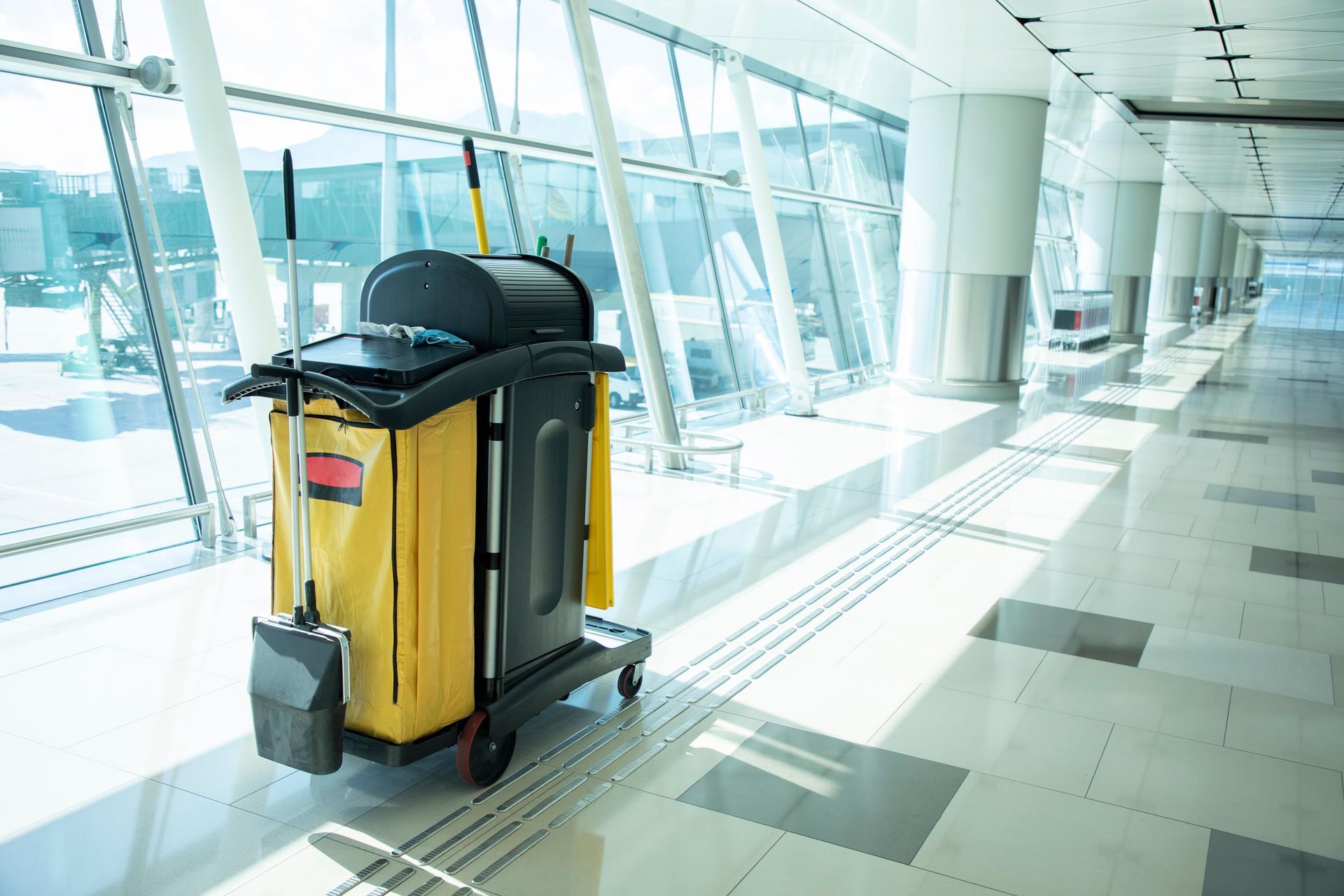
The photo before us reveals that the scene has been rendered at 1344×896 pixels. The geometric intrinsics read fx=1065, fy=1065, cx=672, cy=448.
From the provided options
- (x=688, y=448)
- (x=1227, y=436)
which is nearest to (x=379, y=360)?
(x=688, y=448)

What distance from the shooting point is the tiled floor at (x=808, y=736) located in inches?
103

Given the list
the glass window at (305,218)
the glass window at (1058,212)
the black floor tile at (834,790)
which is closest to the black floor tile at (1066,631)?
the black floor tile at (834,790)

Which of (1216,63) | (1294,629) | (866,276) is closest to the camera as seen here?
(1294,629)

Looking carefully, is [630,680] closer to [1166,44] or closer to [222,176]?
[222,176]

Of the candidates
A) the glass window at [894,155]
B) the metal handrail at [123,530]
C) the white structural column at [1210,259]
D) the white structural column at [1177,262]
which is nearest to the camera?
the metal handrail at [123,530]

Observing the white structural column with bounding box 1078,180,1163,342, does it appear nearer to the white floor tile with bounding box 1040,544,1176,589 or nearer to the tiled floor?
the tiled floor

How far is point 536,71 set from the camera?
8719mm

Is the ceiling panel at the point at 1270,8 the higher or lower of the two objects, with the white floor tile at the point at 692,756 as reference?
higher

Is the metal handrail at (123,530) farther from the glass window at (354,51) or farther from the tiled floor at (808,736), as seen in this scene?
the glass window at (354,51)

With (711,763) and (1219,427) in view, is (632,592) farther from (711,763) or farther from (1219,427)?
(1219,427)

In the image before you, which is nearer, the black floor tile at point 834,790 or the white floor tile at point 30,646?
the black floor tile at point 834,790

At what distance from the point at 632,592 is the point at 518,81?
16.6ft

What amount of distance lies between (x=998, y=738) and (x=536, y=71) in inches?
276

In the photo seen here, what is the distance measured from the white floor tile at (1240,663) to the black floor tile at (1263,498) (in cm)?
312
